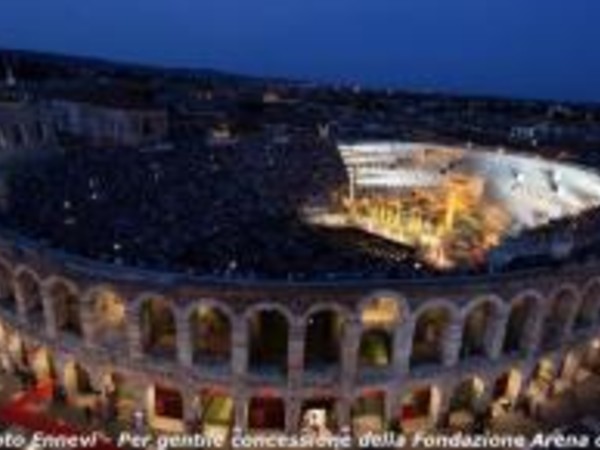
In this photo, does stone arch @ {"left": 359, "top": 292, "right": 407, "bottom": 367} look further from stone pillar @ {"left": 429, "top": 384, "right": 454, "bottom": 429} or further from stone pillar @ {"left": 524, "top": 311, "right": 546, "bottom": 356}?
stone pillar @ {"left": 524, "top": 311, "right": 546, "bottom": 356}

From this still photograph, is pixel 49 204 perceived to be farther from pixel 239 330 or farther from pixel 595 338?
pixel 595 338

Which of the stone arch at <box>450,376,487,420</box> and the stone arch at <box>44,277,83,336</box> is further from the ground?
the stone arch at <box>44,277,83,336</box>

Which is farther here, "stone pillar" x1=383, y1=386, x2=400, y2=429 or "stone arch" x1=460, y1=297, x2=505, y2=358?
"stone pillar" x1=383, y1=386, x2=400, y2=429

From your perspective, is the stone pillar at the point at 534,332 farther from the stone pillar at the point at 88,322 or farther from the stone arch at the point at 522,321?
the stone pillar at the point at 88,322

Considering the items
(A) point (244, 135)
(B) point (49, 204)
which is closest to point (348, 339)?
(B) point (49, 204)

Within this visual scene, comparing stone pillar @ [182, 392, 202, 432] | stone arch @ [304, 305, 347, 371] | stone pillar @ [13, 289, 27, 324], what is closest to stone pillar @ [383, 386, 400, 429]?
stone arch @ [304, 305, 347, 371]
